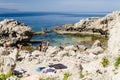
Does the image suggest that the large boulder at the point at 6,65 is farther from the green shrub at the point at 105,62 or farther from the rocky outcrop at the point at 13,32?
the rocky outcrop at the point at 13,32

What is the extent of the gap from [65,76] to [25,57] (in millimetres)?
23906

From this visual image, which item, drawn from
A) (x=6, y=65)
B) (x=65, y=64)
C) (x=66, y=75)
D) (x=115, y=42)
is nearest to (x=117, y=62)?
(x=115, y=42)

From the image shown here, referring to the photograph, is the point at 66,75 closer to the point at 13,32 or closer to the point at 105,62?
the point at 105,62

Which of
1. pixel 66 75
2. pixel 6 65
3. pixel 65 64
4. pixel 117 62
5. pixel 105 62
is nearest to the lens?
pixel 117 62

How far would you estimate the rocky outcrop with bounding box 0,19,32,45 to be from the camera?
88988 millimetres

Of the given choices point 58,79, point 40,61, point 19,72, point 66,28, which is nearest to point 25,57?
point 40,61

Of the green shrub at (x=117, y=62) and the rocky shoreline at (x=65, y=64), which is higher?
the green shrub at (x=117, y=62)

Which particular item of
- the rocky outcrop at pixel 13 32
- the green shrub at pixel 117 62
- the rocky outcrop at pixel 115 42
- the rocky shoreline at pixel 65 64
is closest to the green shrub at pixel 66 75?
the rocky shoreline at pixel 65 64

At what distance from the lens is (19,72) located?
3462 cm

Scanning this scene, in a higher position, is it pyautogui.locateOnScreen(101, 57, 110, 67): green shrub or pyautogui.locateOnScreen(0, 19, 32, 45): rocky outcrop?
pyautogui.locateOnScreen(101, 57, 110, 67): green shrub

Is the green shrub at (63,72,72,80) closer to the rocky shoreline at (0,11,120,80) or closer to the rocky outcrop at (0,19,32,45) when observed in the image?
the rocky shoreline at (0,11,120,80)

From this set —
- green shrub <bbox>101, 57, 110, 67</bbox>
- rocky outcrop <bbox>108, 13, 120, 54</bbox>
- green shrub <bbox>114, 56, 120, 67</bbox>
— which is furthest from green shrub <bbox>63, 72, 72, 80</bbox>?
green shrub <bbox>114, 56, 120, 67</bbox>

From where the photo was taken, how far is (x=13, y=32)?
92250mm

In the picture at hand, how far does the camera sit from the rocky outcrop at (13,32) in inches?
3503
